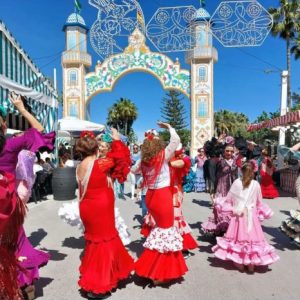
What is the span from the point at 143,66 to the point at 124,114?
34.2 metres

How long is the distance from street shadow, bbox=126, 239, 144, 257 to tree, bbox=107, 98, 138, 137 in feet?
167

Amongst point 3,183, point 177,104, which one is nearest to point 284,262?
point 3,183

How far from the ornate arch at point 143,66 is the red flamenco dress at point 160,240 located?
65.4 ft

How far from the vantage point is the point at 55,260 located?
16.5ft

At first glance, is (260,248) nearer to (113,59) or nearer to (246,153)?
(246,153)

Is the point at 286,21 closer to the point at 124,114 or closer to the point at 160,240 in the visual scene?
the point at 160,240

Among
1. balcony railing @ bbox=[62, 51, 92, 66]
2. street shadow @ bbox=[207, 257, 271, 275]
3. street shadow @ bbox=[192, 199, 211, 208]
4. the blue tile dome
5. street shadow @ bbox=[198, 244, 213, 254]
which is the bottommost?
street shadow @ bbox=[192, 199, 211, 208]

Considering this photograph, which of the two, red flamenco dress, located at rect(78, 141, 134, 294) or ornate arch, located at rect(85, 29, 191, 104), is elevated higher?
ornate arch, located at rect(85, 29, 191, 104)

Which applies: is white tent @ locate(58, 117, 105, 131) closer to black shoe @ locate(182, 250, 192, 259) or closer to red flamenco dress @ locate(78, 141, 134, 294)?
black shoe @ locate(182, 250, 192, 259)

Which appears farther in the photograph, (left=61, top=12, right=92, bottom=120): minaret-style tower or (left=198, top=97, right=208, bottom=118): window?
(left=61, top=12, right=92, bottom=120): minaret-style tower

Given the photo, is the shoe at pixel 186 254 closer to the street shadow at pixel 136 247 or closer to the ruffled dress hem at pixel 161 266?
the street shadow at pixel 136 247

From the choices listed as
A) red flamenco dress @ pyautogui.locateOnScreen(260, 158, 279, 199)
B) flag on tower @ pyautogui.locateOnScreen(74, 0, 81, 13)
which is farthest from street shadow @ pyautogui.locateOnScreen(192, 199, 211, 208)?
flag on tower @ pyautogui.locateOnScreen(74, 0, 81, 13)

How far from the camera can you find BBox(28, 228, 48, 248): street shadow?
595 cm

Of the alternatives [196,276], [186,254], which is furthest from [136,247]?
[196,276]
